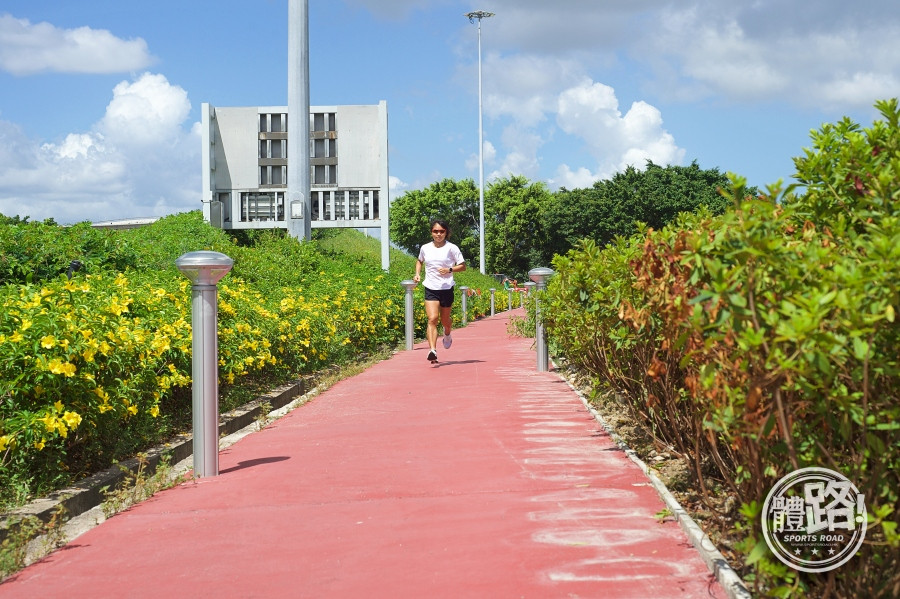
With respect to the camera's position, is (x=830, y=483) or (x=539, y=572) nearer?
(x=830, y=483)

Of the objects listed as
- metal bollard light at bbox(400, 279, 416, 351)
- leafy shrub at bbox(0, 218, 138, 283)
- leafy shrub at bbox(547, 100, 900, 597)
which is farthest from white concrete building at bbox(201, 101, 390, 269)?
leafy shrub at bbox(547, 100, 900, 597)

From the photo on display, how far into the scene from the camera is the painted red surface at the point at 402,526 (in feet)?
12.9

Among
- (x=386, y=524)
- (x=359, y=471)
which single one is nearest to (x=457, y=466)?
(x=359, y=471)

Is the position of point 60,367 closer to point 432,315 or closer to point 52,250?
point 52,250

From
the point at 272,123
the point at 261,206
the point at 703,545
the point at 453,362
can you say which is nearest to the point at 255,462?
the point at 703,545

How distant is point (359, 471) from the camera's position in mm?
6172

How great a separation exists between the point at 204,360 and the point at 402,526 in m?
2.21

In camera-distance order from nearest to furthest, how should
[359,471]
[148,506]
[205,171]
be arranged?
[148,506], [359,471], [205,171]

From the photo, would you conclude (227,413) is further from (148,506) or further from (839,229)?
(839,229)

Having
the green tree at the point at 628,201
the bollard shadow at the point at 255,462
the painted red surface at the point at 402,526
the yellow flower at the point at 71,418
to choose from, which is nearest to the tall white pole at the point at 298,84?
the painted red surface at the point at 402,526

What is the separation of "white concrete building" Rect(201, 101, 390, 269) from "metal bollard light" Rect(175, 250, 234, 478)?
123ft

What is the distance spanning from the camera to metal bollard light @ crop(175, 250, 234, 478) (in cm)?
631

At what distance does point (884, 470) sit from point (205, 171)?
46.1 meters

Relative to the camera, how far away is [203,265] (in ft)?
20.8
